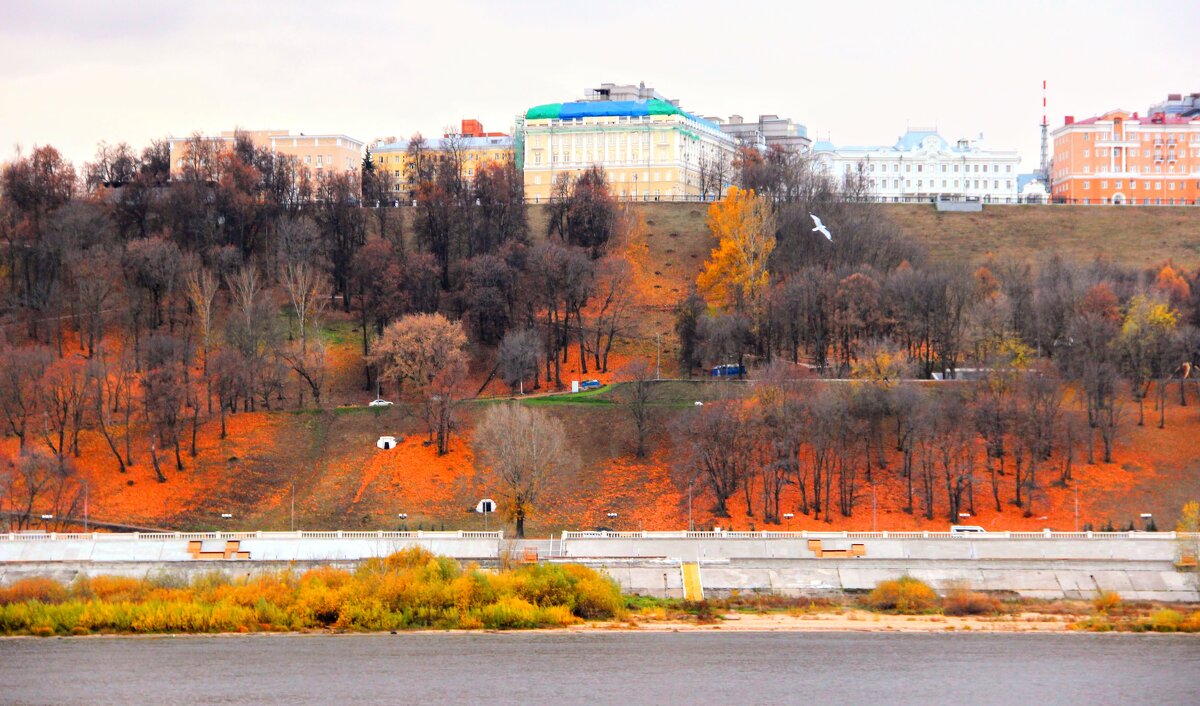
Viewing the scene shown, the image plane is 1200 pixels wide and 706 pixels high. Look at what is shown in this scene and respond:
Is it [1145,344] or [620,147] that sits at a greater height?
[620,147]

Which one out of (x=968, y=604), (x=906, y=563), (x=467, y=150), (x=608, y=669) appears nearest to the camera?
(x=608, y=669)

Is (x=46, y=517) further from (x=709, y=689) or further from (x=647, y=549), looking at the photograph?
(x=709, y=689)

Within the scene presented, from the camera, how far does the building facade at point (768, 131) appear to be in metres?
144

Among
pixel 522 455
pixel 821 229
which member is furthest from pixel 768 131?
pixel 522 455

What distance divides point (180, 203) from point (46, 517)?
32685 mm

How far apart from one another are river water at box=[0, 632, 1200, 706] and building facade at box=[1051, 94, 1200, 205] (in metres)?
95.6

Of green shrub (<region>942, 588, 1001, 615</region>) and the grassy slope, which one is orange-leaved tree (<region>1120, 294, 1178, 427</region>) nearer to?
the grassy slope

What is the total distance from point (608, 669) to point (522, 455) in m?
18.0

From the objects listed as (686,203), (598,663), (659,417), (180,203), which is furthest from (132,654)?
(686,203)

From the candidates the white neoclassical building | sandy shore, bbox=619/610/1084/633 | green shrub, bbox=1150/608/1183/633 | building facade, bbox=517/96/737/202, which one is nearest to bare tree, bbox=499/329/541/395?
sandy shore, bbox=619/610/1084/633

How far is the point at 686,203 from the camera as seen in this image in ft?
372

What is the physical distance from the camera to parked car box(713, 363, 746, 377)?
255 ft

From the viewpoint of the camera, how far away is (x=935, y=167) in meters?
145

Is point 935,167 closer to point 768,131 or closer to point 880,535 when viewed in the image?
point 768,131
